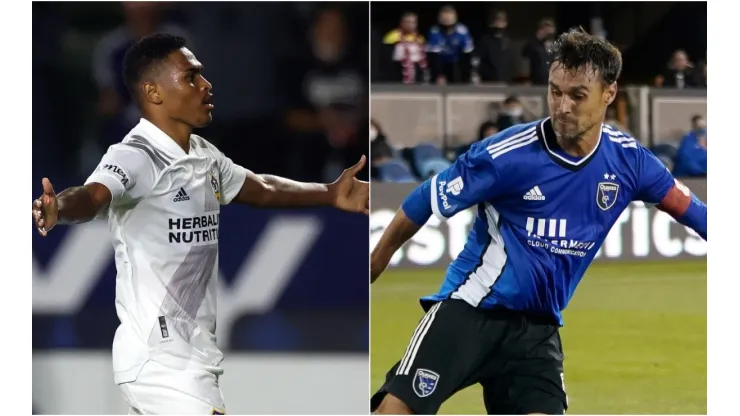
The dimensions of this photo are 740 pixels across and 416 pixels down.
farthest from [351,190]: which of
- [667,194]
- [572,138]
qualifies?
[667,194]

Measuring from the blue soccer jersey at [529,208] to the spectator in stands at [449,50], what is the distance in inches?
144

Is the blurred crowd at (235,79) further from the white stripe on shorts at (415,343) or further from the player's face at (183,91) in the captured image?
the white stripe on shorts at (415,343)

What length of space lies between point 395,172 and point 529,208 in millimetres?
3103

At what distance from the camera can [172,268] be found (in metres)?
3.62

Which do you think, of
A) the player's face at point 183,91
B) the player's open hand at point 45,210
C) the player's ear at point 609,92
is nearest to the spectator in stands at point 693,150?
the player's ear at point 609,92

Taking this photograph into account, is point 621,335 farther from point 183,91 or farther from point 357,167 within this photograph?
point 183,91

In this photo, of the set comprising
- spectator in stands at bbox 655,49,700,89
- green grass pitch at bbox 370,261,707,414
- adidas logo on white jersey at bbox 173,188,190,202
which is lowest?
green grass pitch at bbox 370,261,707,414

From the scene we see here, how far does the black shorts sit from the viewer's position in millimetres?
3389

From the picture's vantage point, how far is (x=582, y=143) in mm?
3512

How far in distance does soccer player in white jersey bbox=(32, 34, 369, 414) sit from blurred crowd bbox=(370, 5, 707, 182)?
2770mm

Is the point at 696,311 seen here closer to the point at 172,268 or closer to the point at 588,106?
the point at 588,106

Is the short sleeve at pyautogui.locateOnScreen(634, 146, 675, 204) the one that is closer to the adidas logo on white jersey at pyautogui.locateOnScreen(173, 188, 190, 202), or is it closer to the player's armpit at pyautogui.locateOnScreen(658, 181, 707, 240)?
the player's armpit at pyautogui.locateOnScreen(658, 181, 707, 240)

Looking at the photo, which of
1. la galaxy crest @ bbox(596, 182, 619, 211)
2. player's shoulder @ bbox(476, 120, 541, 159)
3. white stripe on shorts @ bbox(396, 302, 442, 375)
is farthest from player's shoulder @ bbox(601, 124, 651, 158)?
white stripe on shorts @ bbox(396, 302, 442, 375)
